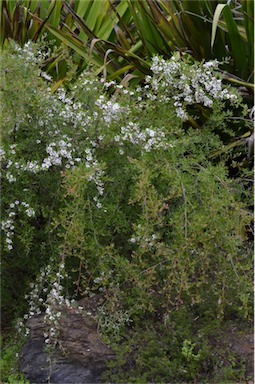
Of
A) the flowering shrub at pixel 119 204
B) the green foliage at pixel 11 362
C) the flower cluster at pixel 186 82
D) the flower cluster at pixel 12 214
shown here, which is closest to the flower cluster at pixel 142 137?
the flowering shrub at pixel 119 204

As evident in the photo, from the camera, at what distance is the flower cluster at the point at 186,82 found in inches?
149

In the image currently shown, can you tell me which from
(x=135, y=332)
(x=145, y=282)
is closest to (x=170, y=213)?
(x=145, y=282)

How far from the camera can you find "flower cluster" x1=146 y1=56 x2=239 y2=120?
3791mm

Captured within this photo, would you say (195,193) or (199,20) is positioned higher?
(199,20)

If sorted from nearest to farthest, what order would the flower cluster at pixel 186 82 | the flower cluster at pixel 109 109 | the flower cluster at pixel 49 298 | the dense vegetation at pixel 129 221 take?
the dense vegetation at pixel 129 221 < the flower cluster at pixel 49 298 < the flower cluster at pixel 109 109 < the flower cluster at pixel 186 82

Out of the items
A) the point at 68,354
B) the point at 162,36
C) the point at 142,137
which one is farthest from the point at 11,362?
the point at 162,36

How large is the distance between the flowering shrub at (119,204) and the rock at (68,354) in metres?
0.09

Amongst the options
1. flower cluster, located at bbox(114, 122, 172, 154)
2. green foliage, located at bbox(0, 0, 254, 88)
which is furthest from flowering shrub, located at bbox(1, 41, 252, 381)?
green foliage, located at bbox(0, 0, 254, 88)

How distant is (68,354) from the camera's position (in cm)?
338

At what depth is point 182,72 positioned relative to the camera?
3.83 metres

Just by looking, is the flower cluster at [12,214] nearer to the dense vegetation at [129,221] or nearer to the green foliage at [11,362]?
the dense vegetation at [129,221]

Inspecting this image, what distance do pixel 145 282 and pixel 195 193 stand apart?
558 mm

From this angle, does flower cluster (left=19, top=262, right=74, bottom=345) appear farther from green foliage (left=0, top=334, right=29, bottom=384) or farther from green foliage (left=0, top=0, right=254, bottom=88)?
green foliage (left=0, top=0, right=254, bottom=88)

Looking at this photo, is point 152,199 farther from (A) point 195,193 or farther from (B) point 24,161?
(B) point 24,161
